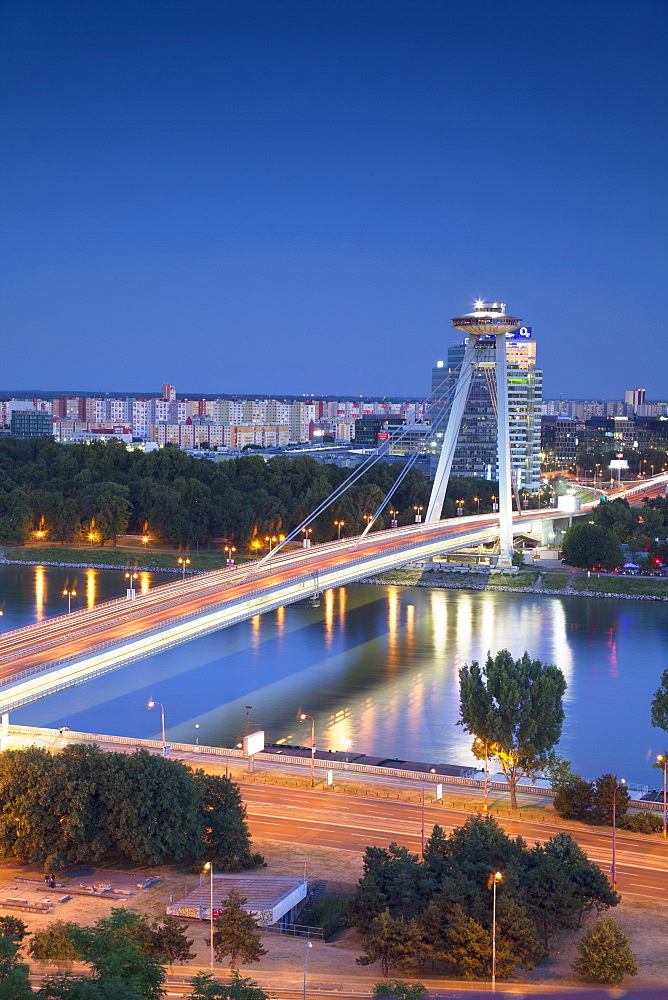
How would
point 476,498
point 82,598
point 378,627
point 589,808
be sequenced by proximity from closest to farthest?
1. point 589,808
2. point 378,627
3. point 82,598
4. point 476,498

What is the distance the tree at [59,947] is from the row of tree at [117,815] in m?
1.61

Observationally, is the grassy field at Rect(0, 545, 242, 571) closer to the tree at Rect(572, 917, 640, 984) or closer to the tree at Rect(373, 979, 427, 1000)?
the tree at Rect(572, 917, 640, 984)

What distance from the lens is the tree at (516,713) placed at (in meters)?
10.6

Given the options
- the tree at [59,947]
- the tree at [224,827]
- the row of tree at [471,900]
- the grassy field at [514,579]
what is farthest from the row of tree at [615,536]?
the tree at [59,947]

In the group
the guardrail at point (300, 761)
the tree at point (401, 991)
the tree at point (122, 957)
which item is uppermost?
the tree at point (122, 957)

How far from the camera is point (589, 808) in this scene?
9.73 meters

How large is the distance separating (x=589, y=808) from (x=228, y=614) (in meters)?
5.66

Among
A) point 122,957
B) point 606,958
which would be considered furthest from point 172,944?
point 606,958

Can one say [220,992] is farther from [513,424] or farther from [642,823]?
[513,424]

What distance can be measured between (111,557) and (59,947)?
20.5 meters

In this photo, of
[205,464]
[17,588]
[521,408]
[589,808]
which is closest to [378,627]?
[17,588]

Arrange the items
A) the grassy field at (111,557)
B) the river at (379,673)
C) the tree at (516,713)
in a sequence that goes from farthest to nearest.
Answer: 1. the grassy field at (111,557)
2. the river at (379,673)
3. the tree at (516,713)

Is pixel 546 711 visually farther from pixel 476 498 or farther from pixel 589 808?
pixel 476 498

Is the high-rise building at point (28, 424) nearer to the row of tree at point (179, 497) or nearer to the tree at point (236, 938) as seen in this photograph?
the row of tree at point (179, 497)
